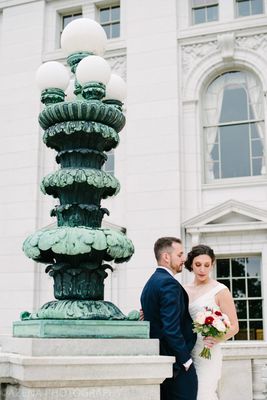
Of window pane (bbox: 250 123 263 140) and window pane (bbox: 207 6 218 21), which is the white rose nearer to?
window pane (bbox: 250 123 263 140)

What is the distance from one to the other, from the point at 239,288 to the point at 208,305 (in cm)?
1059

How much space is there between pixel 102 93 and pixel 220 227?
35.0 ft

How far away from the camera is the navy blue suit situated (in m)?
4.20

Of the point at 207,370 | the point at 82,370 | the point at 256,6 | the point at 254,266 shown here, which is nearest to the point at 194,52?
the point at 256,6

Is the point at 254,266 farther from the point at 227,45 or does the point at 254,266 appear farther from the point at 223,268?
the point at 227,45

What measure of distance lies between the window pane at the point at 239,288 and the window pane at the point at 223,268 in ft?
1.16

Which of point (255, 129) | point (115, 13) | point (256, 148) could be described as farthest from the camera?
point (115, 13)

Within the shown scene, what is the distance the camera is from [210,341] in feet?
14.7

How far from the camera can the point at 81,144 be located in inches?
188

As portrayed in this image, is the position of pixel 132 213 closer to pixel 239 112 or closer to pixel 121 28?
pixel 239 112

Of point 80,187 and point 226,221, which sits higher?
point 226,221

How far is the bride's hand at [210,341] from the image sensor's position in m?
4.44

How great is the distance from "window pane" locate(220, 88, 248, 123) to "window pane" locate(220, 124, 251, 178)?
28 cm

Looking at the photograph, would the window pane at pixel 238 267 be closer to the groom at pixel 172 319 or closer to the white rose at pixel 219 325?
the groom at pixel 172 319
